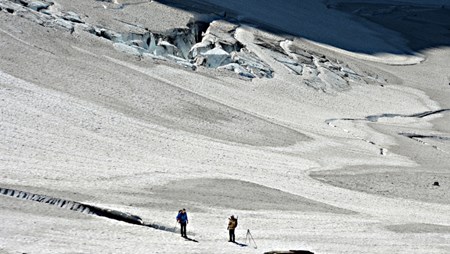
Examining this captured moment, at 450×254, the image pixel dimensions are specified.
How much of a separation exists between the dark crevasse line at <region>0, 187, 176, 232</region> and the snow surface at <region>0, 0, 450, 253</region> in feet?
1.68

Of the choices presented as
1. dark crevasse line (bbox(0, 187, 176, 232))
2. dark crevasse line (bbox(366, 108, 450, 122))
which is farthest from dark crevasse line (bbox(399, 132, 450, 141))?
dark crevasse line (bbox(0, 187, 176, 232))

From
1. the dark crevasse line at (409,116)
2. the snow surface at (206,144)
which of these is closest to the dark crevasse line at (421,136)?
the snow surface at (206,144)

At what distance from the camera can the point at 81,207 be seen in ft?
113

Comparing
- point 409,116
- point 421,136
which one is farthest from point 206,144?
point 409,116

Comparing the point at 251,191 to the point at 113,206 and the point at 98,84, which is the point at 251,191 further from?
the point at 98,84

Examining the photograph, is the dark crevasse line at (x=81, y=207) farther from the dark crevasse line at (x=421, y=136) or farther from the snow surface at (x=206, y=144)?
the dark crevasse line at (x=421, y=136)

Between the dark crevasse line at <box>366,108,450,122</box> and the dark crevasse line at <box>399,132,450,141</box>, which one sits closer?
the dark crevasse line at <box>399,132,450,141</box>

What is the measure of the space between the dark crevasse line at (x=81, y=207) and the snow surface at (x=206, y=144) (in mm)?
511

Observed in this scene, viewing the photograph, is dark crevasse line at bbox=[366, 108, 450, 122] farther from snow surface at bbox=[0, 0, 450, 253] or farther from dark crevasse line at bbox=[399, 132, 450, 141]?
dark crevasse line at bbox=[399, 132, 450, 141]

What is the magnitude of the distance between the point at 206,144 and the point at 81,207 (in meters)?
17.5

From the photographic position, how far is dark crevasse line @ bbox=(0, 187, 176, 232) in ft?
111

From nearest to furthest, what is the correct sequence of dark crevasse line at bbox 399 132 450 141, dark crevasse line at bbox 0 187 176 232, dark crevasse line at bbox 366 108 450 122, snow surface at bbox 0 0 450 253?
dark crevasse line at bbox 0 187 176 232, snow surface at bbox 0 0 450 253, dark crevasse line at bbox 399 132 450 141, dark crevasse line at bbox 366 108 450 122

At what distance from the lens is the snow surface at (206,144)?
34.6 meters

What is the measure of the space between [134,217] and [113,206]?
1.77m
